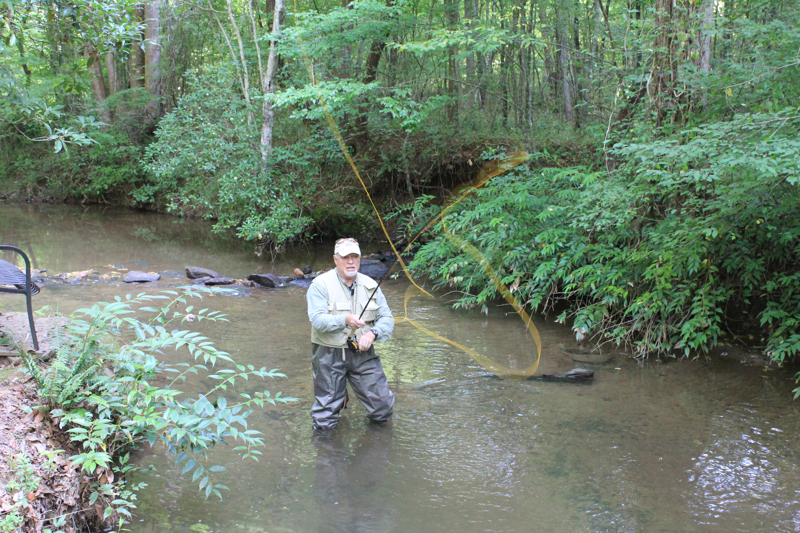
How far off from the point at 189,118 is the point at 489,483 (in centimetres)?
1226

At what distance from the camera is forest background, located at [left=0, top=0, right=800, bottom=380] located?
536cm

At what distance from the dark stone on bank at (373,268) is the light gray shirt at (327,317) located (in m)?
6.39

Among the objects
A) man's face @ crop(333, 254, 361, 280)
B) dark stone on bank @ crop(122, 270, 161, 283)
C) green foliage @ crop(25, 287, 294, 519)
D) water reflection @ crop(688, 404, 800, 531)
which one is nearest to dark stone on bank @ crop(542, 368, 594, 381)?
water reflection @ crop(688, 404, 800, 531)

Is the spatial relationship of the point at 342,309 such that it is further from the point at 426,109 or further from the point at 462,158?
the point at 462,158

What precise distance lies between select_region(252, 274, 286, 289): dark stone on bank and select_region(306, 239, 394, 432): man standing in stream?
582 cm

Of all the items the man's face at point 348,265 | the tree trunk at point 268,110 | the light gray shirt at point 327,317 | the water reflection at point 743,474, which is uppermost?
the tree trunk at point 268,110

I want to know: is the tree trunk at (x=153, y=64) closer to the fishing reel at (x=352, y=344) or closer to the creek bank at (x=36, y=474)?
the fishing reel at (x=352, y=344)

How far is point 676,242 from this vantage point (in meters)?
6.12

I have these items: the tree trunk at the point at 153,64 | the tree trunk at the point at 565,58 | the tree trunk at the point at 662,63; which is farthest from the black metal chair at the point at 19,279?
the tree trunk at the point at 153,64

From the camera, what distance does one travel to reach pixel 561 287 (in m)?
7.95

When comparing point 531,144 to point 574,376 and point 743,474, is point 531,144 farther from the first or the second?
point 743,474

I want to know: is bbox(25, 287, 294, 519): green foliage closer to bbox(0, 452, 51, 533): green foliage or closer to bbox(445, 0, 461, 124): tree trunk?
bbox(0, 452, 51, 533): green foliage

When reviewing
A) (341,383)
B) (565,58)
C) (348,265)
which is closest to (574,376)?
(341,383)

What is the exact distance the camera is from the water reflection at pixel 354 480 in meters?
3.40
